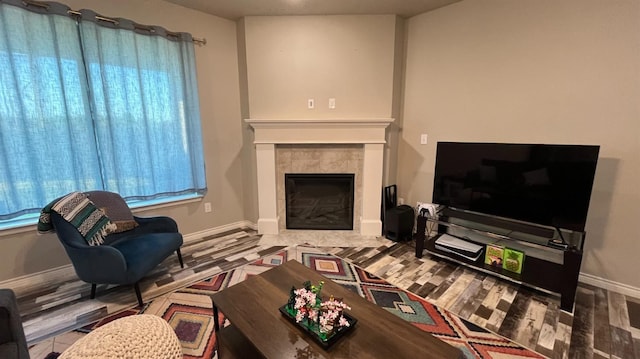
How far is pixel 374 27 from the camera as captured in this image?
320cm

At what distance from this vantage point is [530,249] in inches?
103

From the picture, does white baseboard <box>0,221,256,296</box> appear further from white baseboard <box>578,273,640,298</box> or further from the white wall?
white baseboard <box>578,273,640,298</box>

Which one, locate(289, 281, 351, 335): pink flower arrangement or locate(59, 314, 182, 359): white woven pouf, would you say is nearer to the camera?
locate(59, 314, 182, 359): white woven pouf

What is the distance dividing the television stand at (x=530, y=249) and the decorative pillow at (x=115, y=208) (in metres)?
2.79

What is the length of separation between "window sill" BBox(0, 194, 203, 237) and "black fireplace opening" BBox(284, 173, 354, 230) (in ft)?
3.77

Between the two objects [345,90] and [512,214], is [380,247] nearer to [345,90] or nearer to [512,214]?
[512,214]

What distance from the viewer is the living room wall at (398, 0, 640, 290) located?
7.03ft

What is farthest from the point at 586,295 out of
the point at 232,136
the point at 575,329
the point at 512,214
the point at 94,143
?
the point at 94,143

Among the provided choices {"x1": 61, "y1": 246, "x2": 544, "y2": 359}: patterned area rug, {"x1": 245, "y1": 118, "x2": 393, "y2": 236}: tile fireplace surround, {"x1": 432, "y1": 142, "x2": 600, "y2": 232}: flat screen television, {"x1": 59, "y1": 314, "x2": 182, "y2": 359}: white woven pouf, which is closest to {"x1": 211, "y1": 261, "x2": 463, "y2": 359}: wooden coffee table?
{"x1": 59, "y1": 314, "x2": 182, "y2": 359}: white woven pouf

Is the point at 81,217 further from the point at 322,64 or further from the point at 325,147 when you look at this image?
the point at 322,64

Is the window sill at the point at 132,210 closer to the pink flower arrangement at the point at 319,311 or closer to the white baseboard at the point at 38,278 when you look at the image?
the white baseboard at the point at 38,278

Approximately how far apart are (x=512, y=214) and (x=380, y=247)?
133 centimetres

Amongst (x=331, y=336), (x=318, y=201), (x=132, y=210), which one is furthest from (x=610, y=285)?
(x=132, y=210)

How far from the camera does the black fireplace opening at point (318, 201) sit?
3582 millimetres
